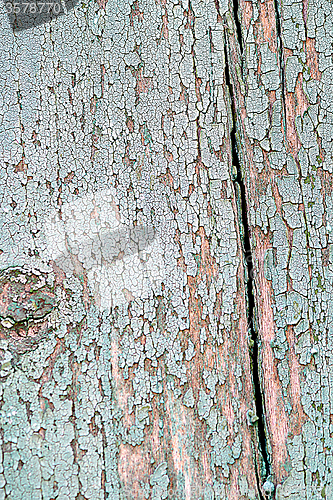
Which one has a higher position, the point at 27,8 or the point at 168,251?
the point at 27,8

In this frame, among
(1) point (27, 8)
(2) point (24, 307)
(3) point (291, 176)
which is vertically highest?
(1) point (27, 8)

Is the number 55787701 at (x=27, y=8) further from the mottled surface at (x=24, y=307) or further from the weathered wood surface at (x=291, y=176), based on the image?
the mottled surface at (x=24, y=307)

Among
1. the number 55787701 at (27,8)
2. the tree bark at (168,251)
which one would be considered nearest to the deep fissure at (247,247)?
the tree bark at (168,251)

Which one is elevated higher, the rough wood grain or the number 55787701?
the number 55787701

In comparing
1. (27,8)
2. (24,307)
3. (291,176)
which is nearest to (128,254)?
(24,307)

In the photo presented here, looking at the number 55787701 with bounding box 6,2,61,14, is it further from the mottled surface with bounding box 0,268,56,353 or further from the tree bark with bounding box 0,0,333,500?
the mottled surface with bounding box 0,268,56,353

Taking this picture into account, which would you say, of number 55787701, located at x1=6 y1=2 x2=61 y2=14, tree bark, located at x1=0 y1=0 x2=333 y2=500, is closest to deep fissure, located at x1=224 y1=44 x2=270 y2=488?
tree bark, located at x1=0 y1=0 x2=333 y2=500

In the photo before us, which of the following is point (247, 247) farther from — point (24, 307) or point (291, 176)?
point (24, 307)
